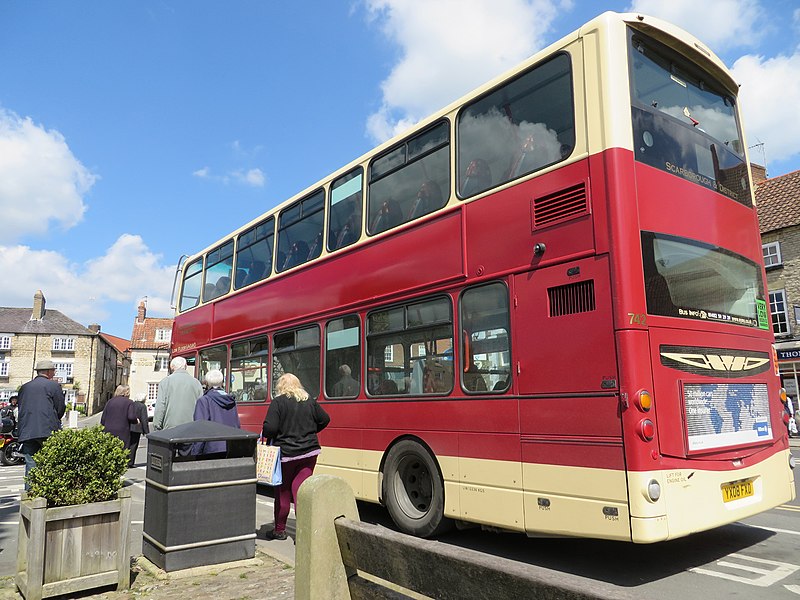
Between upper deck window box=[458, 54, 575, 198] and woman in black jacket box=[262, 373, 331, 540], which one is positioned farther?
woman in black jacket box=[262, 373, 331, 540]

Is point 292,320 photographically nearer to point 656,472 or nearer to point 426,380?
point 426,380

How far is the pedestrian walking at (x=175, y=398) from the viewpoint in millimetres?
7930

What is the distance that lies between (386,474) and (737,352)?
3956 mm

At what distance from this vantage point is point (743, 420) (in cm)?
550

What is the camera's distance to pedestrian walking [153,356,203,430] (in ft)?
26.0

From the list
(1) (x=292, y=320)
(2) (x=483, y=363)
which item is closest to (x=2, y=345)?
(1) (x=292, y=320)

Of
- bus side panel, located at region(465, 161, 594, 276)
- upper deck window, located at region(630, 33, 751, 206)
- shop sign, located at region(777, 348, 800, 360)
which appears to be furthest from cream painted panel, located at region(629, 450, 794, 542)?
shop sign, located at region(777, 348, 800, 360)

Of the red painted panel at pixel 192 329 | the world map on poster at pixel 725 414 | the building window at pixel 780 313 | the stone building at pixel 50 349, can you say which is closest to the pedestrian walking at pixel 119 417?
the red painted panel at pixel 192 329

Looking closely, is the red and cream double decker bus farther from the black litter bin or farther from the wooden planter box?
the wooden planter box

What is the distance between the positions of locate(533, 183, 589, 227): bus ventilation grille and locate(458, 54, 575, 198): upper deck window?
1.19 ft

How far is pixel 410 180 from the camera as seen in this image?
741 centimetres

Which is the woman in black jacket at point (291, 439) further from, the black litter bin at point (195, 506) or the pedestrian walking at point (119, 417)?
the pedestrian walking at point (119, 417)

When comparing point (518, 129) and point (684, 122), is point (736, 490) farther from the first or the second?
point (518, 129)

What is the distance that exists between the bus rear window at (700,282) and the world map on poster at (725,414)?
2.12ft
